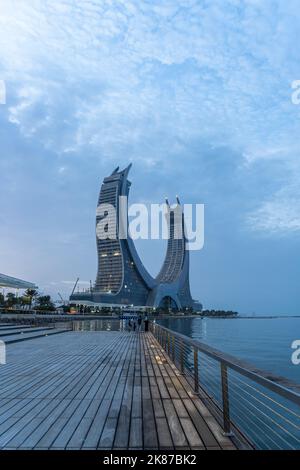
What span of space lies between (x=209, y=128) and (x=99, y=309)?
96.0 m

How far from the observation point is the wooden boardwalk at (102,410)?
2723 mm

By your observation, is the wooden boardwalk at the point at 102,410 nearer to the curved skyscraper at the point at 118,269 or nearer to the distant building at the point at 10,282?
the distant building at the point at 10,282

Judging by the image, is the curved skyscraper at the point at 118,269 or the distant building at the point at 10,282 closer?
the distant building at the point at 10,282

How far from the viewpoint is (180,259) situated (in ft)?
421

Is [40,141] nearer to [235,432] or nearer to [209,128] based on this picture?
[235,432]

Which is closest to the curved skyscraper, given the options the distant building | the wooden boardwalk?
the distant building

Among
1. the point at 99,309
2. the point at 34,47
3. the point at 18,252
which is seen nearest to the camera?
the point at 34,47

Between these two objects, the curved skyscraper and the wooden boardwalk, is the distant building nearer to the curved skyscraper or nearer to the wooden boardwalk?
the wooden boardwalk

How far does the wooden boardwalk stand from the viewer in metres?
2.72

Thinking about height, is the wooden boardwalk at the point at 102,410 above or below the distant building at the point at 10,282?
below

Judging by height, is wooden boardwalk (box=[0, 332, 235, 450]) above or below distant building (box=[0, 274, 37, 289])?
below

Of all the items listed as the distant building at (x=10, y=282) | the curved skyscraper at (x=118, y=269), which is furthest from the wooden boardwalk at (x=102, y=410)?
the curved skyscraper at (x=118, y=269)

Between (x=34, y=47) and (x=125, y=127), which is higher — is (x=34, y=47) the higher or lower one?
the lower one
